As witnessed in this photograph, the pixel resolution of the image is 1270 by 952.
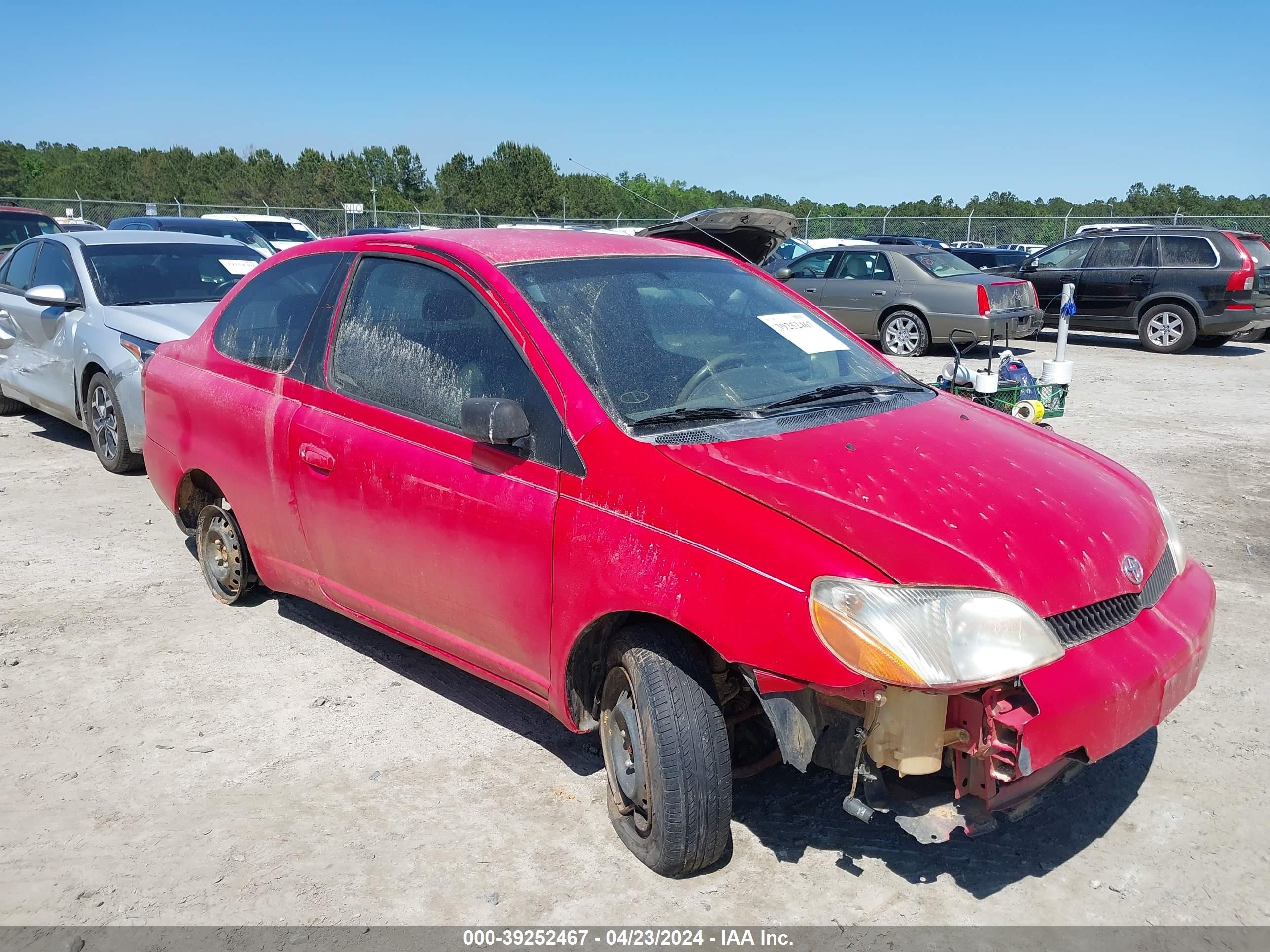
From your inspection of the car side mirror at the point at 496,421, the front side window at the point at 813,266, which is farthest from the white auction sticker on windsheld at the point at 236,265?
the front side window at the point at 813,266

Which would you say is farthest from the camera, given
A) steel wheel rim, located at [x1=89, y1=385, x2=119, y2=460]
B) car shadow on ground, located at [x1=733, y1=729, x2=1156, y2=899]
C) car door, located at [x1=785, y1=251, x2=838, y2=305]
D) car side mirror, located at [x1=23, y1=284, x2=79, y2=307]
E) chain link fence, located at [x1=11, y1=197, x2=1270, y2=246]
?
chain link fence, located at [x1=11, y1=197, x2=1270, y2=246]

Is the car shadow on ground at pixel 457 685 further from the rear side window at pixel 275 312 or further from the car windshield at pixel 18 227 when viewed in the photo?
the car windshield at pixel 18 227

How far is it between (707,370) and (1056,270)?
13704mm

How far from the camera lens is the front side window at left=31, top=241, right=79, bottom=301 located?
24.6ft

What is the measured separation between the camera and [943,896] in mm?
2768

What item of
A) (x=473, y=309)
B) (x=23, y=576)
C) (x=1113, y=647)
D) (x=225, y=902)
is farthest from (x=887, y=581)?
(x=23, y=576)

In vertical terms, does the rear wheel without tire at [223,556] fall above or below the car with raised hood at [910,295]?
below

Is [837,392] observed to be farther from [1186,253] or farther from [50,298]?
[1186,253]

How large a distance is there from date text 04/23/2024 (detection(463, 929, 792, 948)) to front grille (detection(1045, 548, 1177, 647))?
107cm

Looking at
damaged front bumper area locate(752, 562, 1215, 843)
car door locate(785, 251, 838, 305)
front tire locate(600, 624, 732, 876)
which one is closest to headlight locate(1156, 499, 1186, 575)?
damaged front bumper area locate(752, 562, 1215, 843)

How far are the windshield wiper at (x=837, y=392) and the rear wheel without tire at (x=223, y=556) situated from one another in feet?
8.50

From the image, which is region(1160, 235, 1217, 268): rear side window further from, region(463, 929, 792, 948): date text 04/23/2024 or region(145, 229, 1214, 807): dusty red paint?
region(463, 929, 792, 948): date text 04/23/2024

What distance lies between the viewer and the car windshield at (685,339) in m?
3.14

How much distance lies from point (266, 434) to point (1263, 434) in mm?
8459
